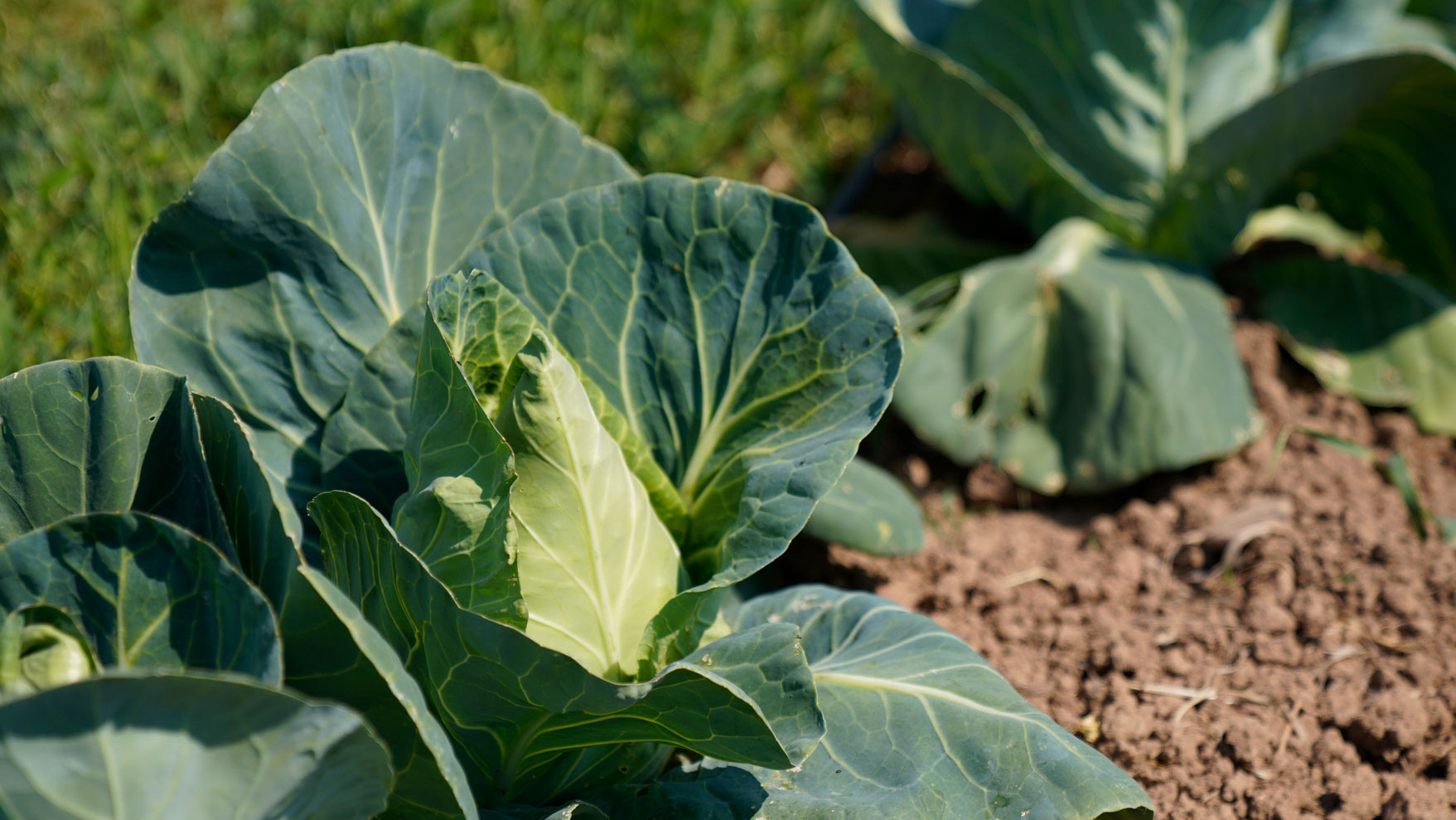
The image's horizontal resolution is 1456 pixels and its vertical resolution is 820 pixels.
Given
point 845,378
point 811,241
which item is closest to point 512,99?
point 811,241

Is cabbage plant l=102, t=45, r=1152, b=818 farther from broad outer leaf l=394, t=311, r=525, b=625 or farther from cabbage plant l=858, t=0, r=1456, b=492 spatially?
cabbage plant l=858, t=0, r=1456, b=492

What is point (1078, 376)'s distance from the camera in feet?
8.80

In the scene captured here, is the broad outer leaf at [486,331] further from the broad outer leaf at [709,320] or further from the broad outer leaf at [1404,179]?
the broad outer leaf at [1404,179]

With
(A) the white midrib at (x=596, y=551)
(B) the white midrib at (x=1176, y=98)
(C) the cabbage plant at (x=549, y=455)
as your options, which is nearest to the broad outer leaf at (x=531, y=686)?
(C) the cabbage plant at (x=549, y=455)

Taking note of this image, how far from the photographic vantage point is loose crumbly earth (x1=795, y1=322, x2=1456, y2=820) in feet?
6.16

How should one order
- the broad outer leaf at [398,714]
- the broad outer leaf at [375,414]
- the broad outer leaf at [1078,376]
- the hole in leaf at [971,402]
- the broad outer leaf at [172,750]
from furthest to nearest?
the hole in leaf at [971,402]
the broad outer leaf at [1078,376]
the broad outer leaf at [375,414]
the broad outer leaf at [398,714]
the broad outer leaf at [172,750]

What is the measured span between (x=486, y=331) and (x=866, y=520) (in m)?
0.95

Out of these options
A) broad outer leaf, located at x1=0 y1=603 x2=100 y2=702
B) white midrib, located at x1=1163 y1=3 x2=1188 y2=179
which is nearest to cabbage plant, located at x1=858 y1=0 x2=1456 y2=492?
white midrib, located at x1=1163 y1=3 x2=1188 y2=179

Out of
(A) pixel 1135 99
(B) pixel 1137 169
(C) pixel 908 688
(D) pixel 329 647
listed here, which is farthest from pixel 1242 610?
(D) pixel 329 647

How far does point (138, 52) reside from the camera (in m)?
3.34

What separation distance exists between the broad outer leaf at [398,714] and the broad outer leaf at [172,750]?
7 centimetres

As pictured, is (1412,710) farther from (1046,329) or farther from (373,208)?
(373,208)

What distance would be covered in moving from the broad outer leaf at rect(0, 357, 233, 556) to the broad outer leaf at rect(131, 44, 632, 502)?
0.62 feet

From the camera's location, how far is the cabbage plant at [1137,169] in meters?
2.59
